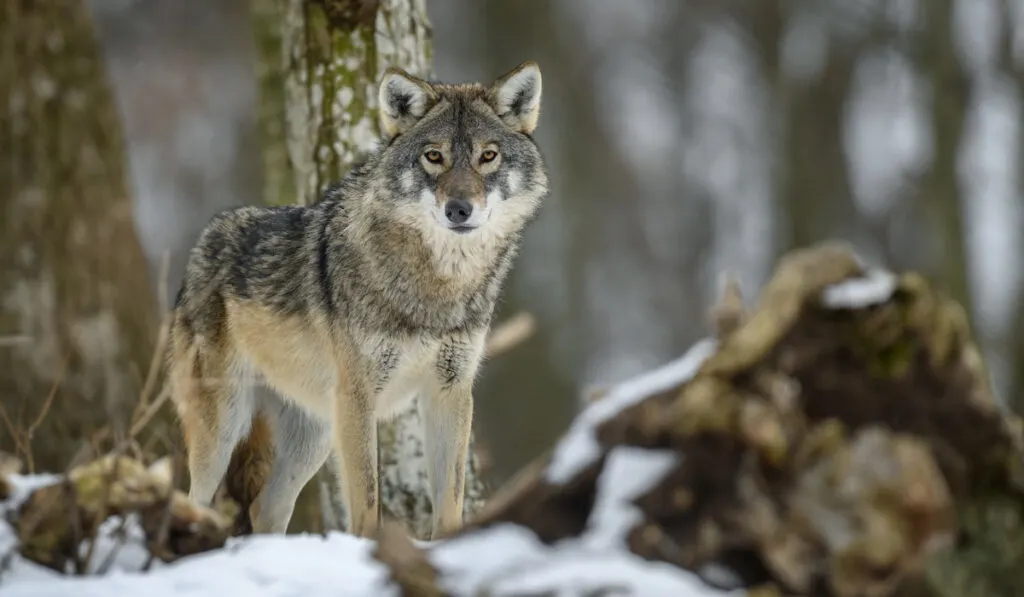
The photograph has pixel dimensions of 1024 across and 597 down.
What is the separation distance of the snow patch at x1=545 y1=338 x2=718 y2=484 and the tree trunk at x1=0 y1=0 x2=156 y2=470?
17.9ft

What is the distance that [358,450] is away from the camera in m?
5.62

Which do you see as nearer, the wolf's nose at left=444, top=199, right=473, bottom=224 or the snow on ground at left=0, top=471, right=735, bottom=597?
the snow on ground at left=0, top=471, right=735, bottom=597

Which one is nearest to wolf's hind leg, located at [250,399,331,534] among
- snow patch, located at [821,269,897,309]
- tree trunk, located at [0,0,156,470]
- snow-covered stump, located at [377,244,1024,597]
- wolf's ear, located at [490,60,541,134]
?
wolf's ear, located at [490,60,541,134]

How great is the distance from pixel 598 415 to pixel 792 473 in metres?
0.58

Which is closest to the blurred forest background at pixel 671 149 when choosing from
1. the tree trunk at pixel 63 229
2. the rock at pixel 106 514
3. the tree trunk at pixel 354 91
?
the tree trunk at pixel 63 229

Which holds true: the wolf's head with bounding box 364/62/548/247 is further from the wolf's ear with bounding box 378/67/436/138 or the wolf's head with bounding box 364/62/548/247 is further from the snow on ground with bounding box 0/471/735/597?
the snow on ground with bounding box 0/471/735/597

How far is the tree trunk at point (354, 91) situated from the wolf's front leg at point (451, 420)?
97 centimetres

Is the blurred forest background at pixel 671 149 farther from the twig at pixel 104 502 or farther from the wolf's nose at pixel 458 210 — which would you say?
the twig at pixel 104 502

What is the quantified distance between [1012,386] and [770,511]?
1482 cm

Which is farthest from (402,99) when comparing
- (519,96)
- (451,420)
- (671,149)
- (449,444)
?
(671,149)

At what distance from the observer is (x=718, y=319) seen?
358 centimetres

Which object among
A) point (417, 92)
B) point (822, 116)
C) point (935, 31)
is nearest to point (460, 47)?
point (822, 116)

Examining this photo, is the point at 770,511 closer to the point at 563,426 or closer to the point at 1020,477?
the point at 1020,477

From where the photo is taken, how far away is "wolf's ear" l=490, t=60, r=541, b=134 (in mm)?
5902
